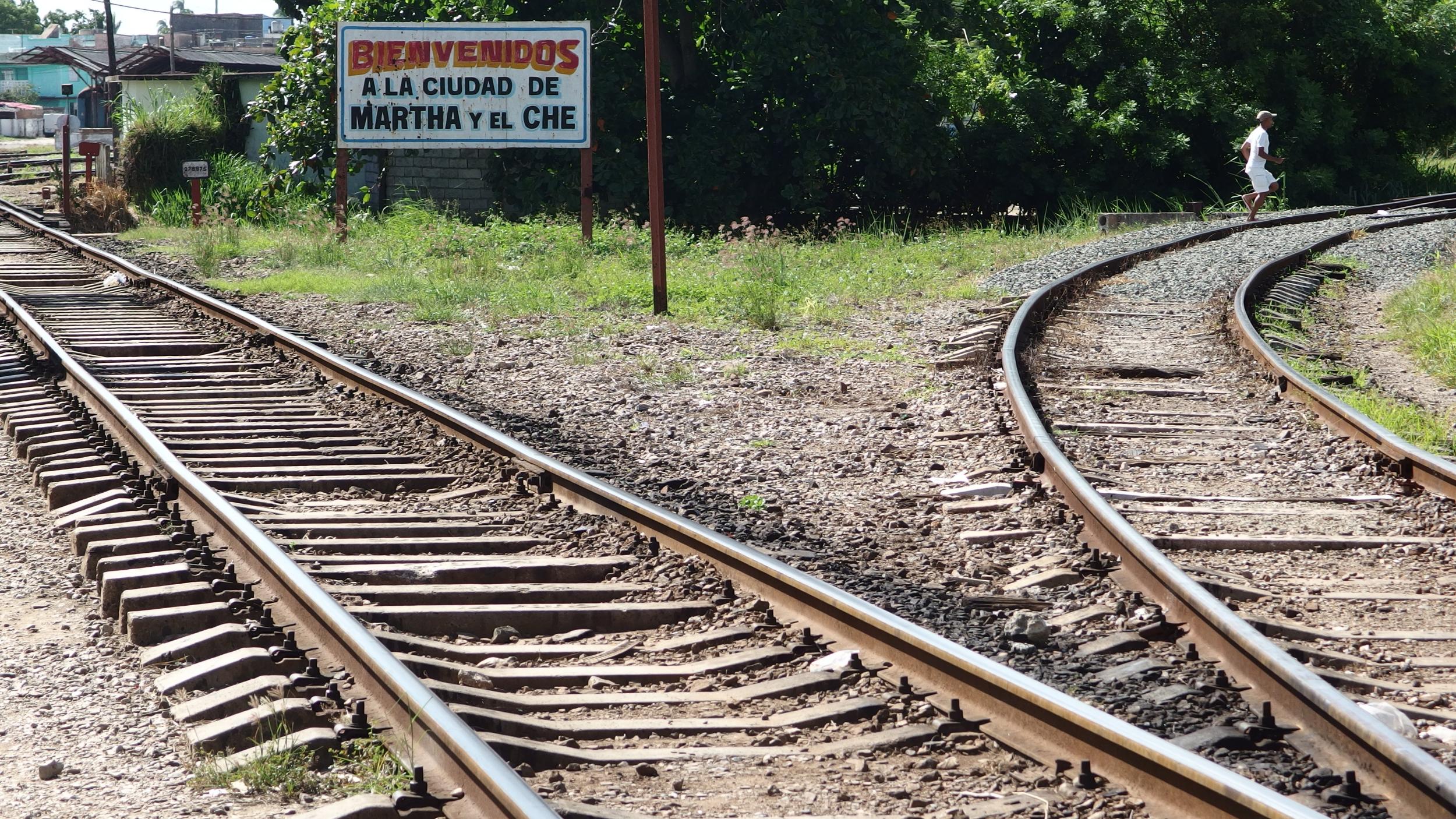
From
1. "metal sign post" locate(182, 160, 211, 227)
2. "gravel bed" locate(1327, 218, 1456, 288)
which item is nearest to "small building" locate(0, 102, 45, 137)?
"metal sign post" locate(182, 160, 211, 227)

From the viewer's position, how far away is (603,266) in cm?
1694

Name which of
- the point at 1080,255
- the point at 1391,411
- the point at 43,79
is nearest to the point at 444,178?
the point at 1080,255

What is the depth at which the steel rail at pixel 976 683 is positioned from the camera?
3.06 meters

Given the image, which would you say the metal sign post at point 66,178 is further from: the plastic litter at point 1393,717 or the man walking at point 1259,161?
the plastic litter at point 1393,717

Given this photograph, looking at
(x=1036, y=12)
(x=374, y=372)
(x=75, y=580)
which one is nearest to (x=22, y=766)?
(x=75, y=580)

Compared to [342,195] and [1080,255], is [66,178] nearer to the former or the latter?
[342,195]

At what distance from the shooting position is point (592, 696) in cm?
412

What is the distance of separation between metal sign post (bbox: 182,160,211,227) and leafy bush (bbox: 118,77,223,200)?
12.8ft

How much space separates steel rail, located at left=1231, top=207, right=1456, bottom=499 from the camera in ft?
20.8

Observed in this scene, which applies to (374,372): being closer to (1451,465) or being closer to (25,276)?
(1451,465)

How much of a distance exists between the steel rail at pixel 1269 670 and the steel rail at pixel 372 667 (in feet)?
6.19

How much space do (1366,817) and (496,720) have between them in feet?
6.96

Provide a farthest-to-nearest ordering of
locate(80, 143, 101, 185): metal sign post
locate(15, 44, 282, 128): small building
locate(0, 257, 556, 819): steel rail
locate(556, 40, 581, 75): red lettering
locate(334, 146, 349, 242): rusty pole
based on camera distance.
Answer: locate(15, 44, 282, 128): small building
locate(80, 143, 101, 185): metal sign post
locate(334, 146, 349, 242): rusty pole
locate(556, 40, 581, 75): red lettering
locate(0, 257, 556, 819): steel rail

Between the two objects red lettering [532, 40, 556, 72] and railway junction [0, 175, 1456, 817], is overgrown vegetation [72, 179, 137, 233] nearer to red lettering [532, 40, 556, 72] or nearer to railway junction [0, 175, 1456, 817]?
red lettering [532, 40, 556, 72]
